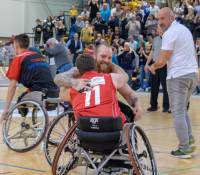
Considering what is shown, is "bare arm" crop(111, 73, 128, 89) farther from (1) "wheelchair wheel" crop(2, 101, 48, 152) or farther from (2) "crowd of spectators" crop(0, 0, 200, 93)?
(2) "crowd of spectators" crop(0, 0, 200, 93)

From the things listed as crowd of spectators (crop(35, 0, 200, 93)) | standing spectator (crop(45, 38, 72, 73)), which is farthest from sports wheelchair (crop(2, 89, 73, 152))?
crowd of spectators (crop(35, 0, 200, 93))

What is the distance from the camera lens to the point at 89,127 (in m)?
4.44

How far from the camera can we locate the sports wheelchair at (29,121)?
6.27 meters

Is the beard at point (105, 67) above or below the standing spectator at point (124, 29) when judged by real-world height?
above

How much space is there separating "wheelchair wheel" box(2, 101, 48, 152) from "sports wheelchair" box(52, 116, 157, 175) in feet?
5.36

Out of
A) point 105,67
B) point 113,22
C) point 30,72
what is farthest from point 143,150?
point 113,22

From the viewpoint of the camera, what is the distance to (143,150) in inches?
180

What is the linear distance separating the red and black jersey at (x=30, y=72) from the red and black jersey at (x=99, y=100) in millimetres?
2056

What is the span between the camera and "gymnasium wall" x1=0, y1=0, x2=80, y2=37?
1181 inches

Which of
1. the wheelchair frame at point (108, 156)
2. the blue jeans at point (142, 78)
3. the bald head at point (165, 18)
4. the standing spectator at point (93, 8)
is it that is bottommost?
the blue jeans at point (142, 78)

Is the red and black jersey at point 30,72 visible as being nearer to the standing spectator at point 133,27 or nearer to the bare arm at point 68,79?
the bare arm at point 68,79

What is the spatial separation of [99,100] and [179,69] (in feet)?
6.00

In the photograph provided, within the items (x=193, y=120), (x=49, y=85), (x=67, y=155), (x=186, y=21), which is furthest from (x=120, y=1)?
(x=67, y=155)

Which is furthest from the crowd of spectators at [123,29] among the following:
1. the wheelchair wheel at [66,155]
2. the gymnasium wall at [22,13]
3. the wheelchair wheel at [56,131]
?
the wheelchair wheel at [66,155]
